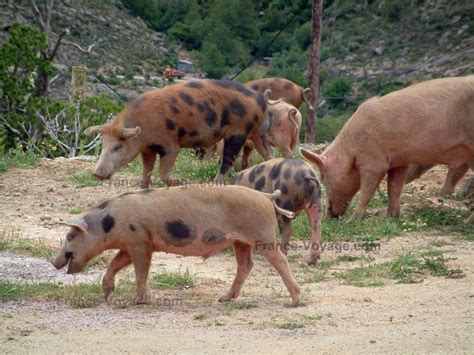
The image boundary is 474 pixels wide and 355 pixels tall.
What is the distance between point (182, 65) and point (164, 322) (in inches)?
1125

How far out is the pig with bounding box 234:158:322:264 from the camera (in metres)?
9.52

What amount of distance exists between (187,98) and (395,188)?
9.05ft

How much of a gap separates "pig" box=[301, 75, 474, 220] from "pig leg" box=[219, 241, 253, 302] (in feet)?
11.9

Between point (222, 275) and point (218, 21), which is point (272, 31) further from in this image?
point (222, 275)

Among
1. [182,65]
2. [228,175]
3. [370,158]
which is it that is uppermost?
[370,158]

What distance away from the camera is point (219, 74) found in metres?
33.1

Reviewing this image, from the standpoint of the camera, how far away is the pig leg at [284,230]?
31.5 ft

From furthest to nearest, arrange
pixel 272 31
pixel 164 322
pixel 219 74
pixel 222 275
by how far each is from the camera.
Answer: pixel 272 31 → pixel 219 74 → pixel 222 275 → pixel 164 322

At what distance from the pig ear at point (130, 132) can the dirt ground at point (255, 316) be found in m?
1.59

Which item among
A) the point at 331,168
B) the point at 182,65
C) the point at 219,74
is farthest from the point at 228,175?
the point at 182,65

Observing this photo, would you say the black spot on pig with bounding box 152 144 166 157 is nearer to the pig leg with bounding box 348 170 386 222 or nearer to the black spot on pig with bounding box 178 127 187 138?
the black spot on pig with bounding box 178 127 187 138

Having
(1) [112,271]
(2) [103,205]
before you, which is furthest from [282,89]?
(1) [112,271]

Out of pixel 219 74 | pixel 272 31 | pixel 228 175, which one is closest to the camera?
pixel 228 175

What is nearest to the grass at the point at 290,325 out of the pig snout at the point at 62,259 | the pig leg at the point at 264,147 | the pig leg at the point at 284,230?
the pig snout at the point at 62,259
